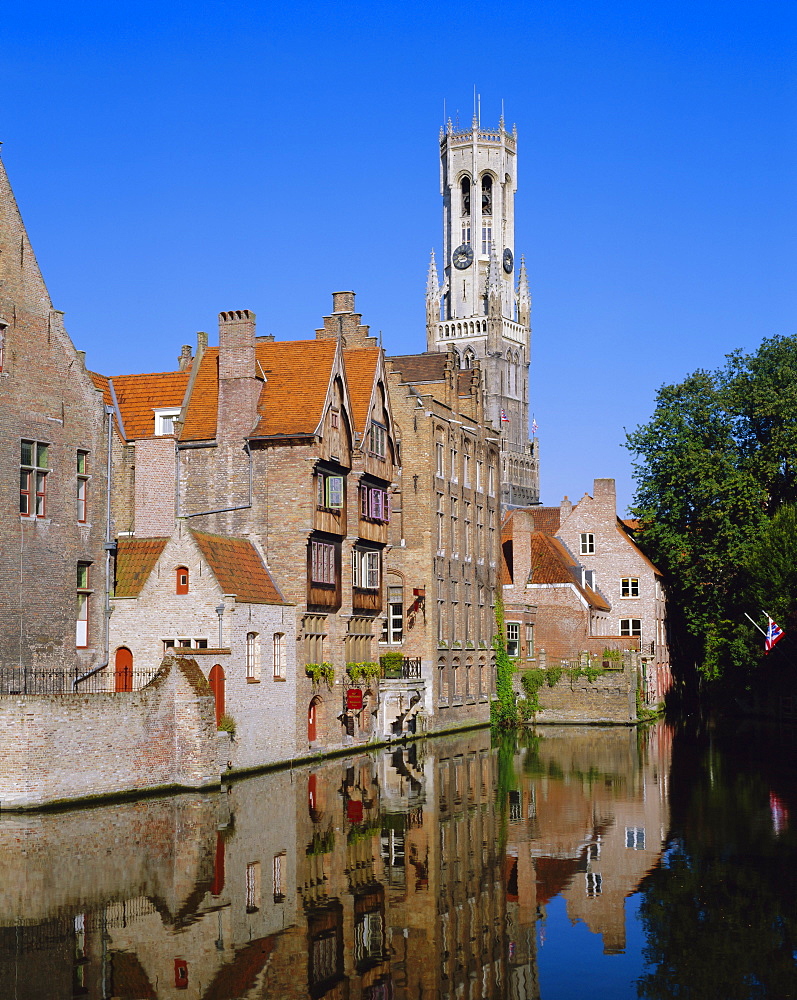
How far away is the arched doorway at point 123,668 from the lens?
136ft

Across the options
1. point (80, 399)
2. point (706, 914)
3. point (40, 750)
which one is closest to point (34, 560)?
point (80, 399)

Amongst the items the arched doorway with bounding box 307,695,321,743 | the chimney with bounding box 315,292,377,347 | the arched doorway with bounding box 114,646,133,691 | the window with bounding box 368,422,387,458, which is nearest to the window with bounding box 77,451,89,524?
the arched doorway with bounding box 114,646,133,691

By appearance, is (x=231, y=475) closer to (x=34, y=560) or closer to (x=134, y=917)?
(x=34, y=560)

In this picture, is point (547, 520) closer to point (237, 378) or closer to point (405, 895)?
point (237, 378)

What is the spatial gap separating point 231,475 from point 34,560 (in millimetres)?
9526

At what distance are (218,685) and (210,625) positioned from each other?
6.60 ft

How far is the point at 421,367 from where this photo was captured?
227 feet

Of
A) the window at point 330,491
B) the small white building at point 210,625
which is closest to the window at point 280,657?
the small white building at point 210,625

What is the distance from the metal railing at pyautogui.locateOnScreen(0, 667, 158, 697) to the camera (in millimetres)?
38125

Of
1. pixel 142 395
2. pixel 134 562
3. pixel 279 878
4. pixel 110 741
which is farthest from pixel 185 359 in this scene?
pixel 279 878

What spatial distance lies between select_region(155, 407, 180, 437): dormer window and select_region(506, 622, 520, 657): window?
29.7 m

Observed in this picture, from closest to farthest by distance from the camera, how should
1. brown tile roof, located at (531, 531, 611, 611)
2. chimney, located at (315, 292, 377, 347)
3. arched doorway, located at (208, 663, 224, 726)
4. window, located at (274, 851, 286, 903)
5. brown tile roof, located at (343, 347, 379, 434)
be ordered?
window, located at (274, 851, 286, 903) → arched doorway, located at (208, 663, 224, 726) → brown tile roof, located at (343, 347, 379, 434) → chimney, located at (315, 292, 377, 347) → brown tile roof, located at (531, 531, 611, 611)

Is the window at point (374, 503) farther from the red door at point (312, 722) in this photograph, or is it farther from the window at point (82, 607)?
the window at point (82, 607)

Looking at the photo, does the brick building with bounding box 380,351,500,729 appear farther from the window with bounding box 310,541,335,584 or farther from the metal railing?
the metal railing
